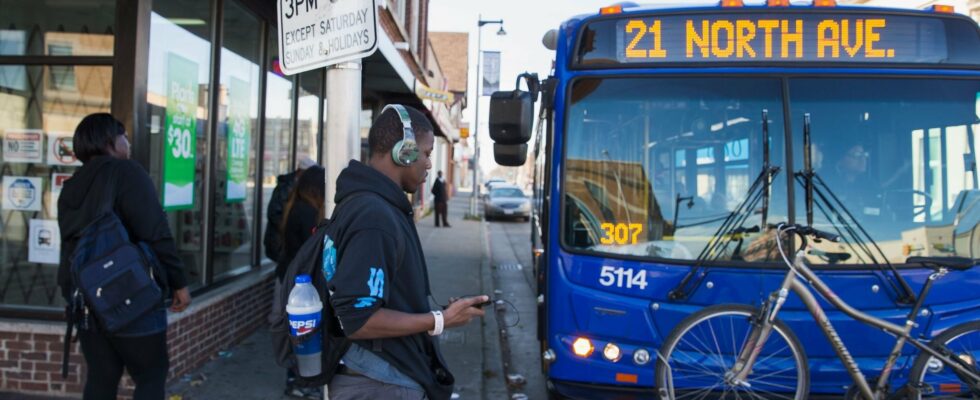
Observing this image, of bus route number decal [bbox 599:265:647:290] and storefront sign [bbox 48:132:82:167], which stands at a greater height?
storefront sign [bbox 48:132:82:167]

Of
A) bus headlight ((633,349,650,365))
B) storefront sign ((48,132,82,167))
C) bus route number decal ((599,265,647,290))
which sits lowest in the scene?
bus headlight ((633,349,650,365))

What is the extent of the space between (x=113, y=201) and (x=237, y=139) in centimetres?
364

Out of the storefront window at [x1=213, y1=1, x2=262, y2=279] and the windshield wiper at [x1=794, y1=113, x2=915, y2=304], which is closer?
the windshield wiper at [x1=794, y1=113, x2=915, y2=304]

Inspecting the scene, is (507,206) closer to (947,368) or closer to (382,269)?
(947,368)

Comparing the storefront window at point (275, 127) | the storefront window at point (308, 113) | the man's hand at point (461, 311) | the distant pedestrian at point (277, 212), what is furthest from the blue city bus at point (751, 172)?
the storefront window at point (308, 113)

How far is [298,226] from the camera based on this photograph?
5.04 m

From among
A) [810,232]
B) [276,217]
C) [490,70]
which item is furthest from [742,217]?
[490,70]

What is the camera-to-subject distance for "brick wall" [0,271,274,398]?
4660 mm

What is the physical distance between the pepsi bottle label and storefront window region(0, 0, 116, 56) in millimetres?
4024

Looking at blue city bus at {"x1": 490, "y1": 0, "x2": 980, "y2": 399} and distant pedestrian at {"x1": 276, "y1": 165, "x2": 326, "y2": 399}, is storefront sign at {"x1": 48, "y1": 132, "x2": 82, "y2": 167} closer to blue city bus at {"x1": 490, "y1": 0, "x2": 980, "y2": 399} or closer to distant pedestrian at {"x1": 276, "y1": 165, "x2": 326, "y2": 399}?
distant pedestrian at {"x1": 276, "y1": 165, "x2": 326, "y2": 399}

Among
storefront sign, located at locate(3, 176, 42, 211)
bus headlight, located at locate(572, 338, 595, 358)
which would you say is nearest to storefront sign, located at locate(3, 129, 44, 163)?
storefront sign, located at locate(3, 176, 42, 211)

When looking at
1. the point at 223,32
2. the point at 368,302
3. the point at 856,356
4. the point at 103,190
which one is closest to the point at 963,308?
the point at 856,356

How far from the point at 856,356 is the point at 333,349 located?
3.16 metres

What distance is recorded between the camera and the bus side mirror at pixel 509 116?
440cm
